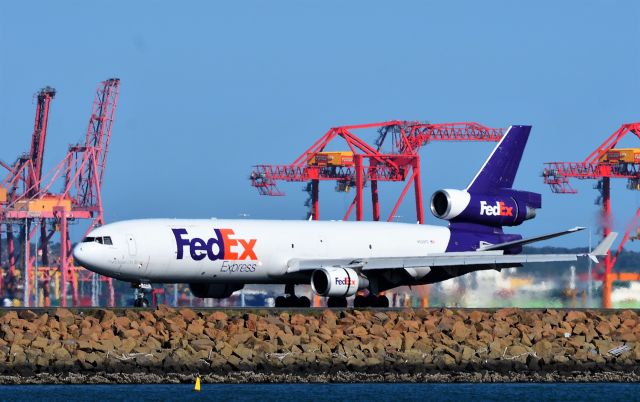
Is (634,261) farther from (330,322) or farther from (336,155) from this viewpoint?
(336,155)

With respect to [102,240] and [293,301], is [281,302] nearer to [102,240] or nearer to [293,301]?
[293,301]

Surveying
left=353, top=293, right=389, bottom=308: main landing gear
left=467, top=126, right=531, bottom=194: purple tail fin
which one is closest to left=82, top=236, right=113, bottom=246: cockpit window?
left=353, top=293, right=389, bottom=308: main landing gear

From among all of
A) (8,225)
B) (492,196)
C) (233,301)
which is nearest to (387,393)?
(492,196)

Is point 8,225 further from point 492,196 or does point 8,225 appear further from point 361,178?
point 492,196

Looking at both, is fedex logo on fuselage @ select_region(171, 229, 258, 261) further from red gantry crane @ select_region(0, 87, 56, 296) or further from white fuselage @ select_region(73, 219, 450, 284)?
red gantry crane @ select_region(0, 87, 56, 296)

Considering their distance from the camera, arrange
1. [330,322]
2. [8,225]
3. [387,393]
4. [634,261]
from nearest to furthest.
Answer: [387,393] → [330,322] → [634,261] → [8,225]

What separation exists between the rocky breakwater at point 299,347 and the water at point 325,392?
1490 millimetres

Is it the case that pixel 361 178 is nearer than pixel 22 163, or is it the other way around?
pixel 361 178

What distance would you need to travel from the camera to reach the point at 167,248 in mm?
67438

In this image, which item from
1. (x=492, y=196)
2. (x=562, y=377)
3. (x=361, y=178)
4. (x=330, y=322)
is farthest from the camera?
(x=361, y=178)

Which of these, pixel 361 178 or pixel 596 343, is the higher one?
pixel 361 178

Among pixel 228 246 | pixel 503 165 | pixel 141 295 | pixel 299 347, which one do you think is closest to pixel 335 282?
pixel 228 246

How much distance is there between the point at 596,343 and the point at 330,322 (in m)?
9.55

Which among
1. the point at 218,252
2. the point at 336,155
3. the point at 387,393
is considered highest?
the point at 336,155
